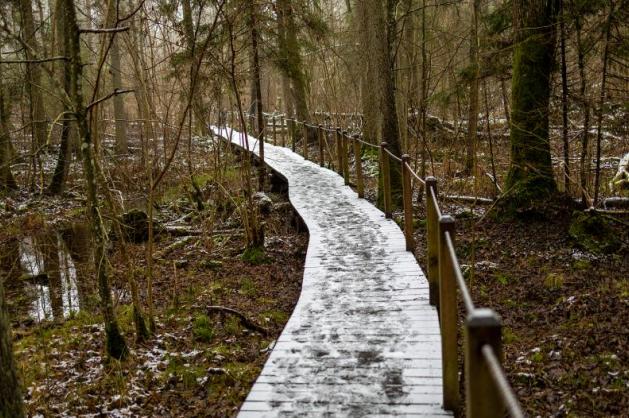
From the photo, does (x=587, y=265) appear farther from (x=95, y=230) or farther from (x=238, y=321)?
(x=95, y=230)

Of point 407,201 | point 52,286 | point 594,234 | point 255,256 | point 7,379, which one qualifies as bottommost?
point 52,286

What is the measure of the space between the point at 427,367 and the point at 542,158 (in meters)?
6.18

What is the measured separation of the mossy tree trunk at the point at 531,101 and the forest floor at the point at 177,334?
4046 millimetres

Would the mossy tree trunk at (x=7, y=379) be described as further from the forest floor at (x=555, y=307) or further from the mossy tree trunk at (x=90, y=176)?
the forest floor at (x=555, y=307)

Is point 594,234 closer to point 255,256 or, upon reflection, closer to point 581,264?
point 581,264

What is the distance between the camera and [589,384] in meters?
4.99

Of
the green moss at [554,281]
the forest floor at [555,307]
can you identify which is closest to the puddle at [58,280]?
the forest floor at [555,307]

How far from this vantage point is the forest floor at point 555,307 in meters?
4.93

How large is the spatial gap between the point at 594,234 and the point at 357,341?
5.22 meters

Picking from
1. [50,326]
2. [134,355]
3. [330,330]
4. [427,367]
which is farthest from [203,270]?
[427,367]

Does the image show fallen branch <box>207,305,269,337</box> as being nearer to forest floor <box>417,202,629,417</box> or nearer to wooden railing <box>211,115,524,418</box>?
wooden railing <box>211,115,524,418</box>

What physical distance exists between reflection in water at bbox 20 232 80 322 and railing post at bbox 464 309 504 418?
21.9 ft

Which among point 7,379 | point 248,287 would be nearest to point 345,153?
point 248,287

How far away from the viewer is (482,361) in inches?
80.5
